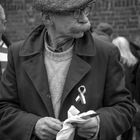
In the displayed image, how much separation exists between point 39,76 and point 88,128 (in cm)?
48

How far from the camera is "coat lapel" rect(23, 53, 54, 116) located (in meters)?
3.47

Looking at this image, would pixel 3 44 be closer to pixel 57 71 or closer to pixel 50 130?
pixel 57 71

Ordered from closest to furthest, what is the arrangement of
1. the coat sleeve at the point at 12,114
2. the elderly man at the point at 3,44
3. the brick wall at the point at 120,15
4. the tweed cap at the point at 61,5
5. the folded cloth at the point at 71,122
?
the folded cloth at the point at 71,122 → the tweed cap at the point at 61,5 → the coat sleeve at the point at 12,114 → the elderly man at the point at 3,44 → the brick wall at the point at 120,15

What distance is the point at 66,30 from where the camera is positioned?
343cm

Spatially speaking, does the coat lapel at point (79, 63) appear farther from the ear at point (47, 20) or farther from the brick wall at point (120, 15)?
the brick wall at point (120, 15)

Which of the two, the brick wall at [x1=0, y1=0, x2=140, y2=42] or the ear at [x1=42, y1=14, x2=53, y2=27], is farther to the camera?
the brick wall at [x1=0, y1=0, x2=140, y2=42]

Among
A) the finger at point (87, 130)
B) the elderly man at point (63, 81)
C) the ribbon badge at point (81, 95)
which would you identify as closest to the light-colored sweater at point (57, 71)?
the elderly man at point (63, 81)

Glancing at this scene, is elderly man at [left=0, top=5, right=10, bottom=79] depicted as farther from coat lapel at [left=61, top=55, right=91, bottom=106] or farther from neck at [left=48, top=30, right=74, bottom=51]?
coat lapel at [left=61, top=55, right=91, bottom=106]

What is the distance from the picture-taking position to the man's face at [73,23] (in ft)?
11.2

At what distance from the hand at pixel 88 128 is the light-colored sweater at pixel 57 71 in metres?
0.24

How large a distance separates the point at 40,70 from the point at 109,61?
0.44 metres

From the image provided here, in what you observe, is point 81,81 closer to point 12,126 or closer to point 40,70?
point 40,70

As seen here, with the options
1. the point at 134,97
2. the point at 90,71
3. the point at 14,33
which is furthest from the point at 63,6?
the point at 14,33

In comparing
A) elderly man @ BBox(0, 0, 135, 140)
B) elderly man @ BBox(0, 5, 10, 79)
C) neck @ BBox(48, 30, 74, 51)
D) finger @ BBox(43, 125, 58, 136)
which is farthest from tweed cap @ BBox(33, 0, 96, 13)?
elderly man @ BBox(0, 5, 10, 79)
